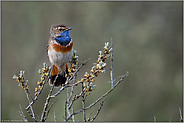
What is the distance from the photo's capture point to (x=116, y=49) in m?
7.24

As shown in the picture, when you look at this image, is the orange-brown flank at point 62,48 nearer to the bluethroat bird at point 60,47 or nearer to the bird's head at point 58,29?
the bluethroat bird at point 60,47

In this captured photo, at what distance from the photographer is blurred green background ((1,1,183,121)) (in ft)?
22.2

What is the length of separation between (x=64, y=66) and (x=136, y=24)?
354 centimetres

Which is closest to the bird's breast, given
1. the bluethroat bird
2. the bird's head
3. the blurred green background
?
the bluethroat bird

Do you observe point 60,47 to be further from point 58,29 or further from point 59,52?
point 58,29

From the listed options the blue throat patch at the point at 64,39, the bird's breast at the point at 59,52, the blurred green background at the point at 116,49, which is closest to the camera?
the bird's breast at the point at 59,52

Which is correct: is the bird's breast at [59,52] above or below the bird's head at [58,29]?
below

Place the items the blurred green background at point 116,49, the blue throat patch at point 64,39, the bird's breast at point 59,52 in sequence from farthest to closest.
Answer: the blurred green background at point 116,49 < the blue throat patch at point 64,39 < the bird's breast at point 59,52

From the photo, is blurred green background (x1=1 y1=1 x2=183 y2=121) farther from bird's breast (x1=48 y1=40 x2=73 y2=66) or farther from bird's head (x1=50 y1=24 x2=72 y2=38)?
bird's head (x1=50 y1=24 x2=72 y2=38)

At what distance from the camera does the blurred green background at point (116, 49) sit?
22.2ft

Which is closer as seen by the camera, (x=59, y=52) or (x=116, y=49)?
(x=59, y=52)

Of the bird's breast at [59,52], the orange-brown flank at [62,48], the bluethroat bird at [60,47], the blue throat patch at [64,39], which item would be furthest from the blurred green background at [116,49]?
the blue throat patch at [64,39]

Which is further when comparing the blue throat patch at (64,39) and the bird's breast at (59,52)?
the blue throat patch at (64,39)

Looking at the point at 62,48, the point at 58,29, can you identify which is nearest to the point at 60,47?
the point at 62,48
